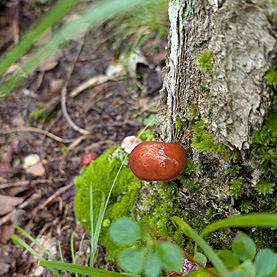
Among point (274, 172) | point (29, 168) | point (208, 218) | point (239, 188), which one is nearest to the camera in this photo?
point (274, 172)

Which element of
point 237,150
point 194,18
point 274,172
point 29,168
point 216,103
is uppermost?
point 194,18

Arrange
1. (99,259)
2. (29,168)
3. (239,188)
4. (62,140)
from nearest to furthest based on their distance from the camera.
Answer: (239,188) < (99,259) < (29,168) < (62,140)

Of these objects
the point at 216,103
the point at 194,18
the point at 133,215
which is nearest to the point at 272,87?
the point at 216,103

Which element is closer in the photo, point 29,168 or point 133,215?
point 133,215

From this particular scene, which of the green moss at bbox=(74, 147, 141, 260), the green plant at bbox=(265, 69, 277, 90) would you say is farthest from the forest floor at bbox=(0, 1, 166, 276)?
the green plant at bbox=(265, 69, 277, 90)

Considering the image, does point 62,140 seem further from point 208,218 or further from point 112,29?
point 208,218

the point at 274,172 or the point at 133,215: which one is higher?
the point at 274,172

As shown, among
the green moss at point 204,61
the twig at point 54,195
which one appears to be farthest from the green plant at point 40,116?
the green moss at point 204,61
